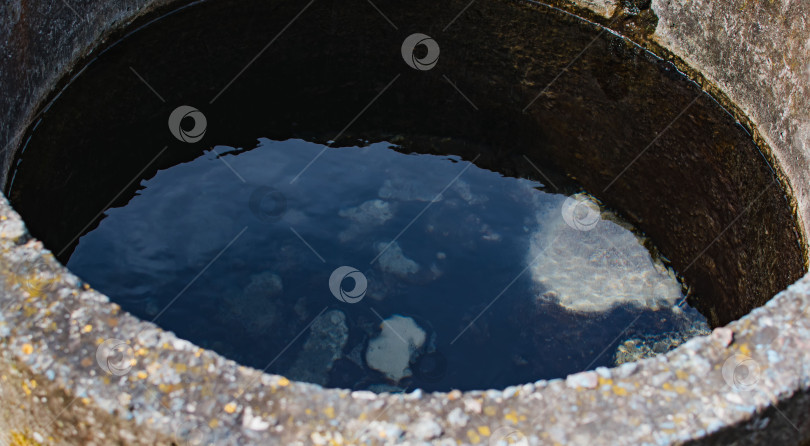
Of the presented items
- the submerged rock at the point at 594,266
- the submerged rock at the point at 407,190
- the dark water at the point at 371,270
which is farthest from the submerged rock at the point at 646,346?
the submerged rock at the point at 407,190

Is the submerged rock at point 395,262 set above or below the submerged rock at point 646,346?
below

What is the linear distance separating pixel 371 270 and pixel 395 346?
0.53 metres

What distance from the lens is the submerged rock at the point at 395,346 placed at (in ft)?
12.3

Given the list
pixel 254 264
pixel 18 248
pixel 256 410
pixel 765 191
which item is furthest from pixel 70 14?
pixel 765 191

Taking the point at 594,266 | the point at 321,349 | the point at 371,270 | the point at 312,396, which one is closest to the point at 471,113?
the point at 594,266

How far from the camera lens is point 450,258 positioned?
14.0 ft

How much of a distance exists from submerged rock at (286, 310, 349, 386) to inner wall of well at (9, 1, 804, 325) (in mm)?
1576

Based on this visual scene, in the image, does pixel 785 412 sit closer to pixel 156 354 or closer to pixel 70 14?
pixel 156 354

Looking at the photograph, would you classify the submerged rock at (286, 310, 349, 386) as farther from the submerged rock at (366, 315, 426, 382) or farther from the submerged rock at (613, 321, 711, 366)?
the submerged rock at (613, 321, 711, 366)

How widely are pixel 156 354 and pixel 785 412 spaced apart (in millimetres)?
1807

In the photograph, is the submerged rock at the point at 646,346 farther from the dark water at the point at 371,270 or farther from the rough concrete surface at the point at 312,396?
the rough concrete surface at the point at 312,396

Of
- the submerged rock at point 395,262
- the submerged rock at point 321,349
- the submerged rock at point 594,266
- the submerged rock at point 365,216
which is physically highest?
the submerged rock at point 594,266

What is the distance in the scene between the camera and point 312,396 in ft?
6.73

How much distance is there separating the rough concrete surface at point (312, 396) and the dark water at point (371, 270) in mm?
1593
